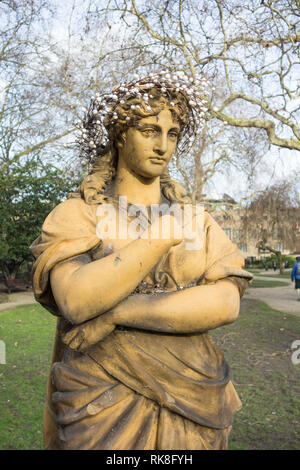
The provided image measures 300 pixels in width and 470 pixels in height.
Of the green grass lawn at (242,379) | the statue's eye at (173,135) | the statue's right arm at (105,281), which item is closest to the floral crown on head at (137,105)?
the statue's eye at (173,135)

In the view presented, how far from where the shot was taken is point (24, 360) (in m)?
7.26

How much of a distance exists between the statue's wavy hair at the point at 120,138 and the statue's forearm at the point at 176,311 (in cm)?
54

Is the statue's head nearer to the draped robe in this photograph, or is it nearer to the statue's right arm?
the draped robe

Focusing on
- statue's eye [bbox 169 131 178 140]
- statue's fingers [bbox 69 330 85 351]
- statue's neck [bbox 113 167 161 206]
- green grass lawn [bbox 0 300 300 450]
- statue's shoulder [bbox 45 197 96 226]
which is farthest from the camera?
green grass lawn [bbox 0 300 300 450]

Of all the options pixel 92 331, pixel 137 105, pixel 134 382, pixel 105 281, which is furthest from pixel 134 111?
pixel 134 382

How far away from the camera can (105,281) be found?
1319 mm

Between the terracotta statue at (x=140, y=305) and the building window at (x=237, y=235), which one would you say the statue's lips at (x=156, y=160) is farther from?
the building window at (x=237, y=235)

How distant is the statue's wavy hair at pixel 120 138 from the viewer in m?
1.64

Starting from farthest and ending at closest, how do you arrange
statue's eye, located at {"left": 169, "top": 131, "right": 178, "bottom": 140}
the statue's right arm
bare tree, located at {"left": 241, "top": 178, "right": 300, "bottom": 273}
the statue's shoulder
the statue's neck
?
bare tree, located at {"left": 241, "top": 178, "right": 300, "bottom": 273} → the statue's neck → statue's eye, located at {"left": 169, "top": 131, "right": 178, "bottom": 140} → the statue's shoulder → the statue's right arm

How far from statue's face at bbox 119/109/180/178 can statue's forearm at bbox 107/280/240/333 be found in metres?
0.57

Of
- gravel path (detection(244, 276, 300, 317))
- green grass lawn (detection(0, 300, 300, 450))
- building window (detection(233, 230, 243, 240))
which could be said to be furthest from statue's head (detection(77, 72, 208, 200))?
building window (detection(233, 230, 243, 240))

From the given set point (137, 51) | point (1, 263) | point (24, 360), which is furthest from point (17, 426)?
point (1, 263)

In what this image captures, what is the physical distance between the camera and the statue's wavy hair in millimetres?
1644

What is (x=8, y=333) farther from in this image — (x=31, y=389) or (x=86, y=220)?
(x=86, y=220)
